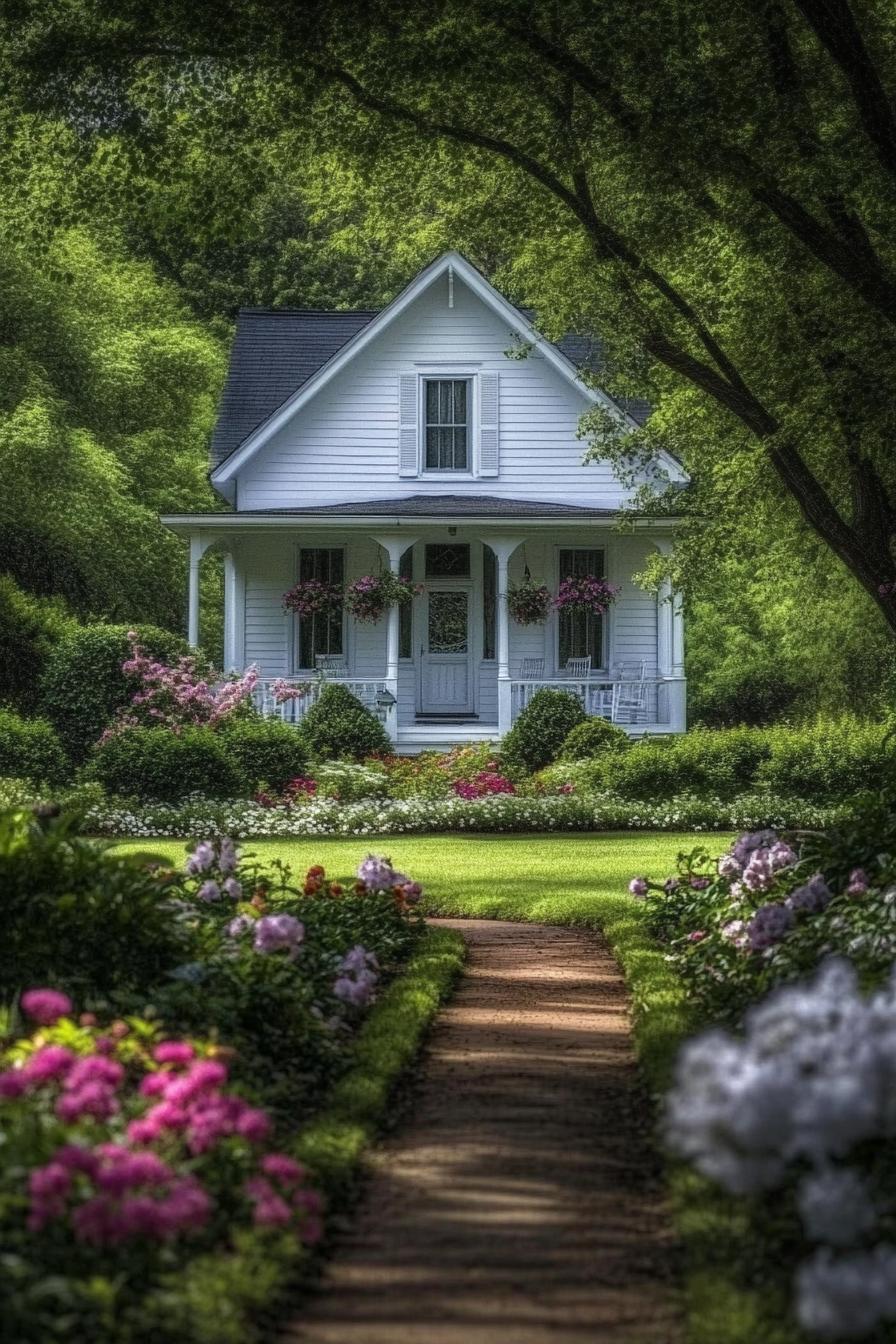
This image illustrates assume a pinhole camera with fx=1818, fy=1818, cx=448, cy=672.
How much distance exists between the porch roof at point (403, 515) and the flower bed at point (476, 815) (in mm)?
5863

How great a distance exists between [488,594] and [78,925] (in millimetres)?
19641

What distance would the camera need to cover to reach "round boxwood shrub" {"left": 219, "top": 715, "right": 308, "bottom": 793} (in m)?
20.2

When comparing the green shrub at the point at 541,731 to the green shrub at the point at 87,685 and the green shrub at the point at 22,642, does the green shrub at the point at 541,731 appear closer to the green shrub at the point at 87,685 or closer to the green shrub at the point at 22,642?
the green shrub at the point at 87,685

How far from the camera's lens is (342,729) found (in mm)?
22594

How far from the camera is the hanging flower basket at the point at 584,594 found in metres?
25.2

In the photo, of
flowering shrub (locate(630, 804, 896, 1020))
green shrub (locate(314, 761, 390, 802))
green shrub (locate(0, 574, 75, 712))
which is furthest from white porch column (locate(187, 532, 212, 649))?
flowering shrub (locate(630, 804, 896, 1020))

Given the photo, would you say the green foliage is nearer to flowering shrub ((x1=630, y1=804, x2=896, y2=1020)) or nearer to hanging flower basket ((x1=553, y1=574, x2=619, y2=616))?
flowering shrub ((x1=630, y1=804, x2=896, y2=1020))

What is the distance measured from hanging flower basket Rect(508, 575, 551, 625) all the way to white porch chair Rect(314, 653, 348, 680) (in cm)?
253

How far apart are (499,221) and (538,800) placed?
677cm

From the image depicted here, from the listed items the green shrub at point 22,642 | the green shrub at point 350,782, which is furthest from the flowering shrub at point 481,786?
the green shrub at point 22,642

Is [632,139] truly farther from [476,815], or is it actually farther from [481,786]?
[481,786]

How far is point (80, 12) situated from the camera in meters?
10.8

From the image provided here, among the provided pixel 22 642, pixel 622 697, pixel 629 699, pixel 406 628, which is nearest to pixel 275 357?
pixel 406 628

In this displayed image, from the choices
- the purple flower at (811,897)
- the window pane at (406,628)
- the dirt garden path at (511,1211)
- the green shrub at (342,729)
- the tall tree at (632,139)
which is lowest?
the dirt garden path at (511,1211)
